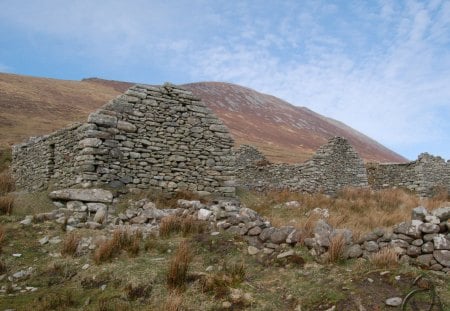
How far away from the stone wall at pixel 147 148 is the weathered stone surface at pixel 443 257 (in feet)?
25.6

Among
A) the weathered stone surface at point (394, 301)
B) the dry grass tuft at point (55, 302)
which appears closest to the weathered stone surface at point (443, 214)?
the weathered stone surface at point (394, 301)

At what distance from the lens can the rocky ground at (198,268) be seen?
5.02m

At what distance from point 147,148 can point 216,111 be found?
235 ft

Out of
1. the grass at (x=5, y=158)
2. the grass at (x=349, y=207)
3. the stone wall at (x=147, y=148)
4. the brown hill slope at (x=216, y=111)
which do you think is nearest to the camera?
the stone wall at (x=147, y=148)

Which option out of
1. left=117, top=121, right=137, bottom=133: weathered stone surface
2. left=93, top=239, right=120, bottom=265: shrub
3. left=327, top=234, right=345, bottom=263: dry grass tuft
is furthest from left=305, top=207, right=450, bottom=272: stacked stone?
left=117, top=121, right=137, bottom=133: weathered stone surface

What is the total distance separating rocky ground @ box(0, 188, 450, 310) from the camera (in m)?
5.02

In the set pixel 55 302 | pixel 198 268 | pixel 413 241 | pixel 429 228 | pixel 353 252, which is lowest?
pixel 55 302

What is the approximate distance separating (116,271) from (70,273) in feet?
2.67

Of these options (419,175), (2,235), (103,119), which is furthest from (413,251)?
(419,175)

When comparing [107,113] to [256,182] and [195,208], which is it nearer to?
[195,208]

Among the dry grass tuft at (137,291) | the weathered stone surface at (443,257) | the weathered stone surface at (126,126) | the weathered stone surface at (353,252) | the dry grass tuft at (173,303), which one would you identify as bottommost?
the dry grass tuft at (137,291)

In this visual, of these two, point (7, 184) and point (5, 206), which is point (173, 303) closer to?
point (5, 206)

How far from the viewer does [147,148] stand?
11.8m

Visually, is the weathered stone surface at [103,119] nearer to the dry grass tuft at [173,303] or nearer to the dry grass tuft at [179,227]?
the dry grass tuft at [179,227]
